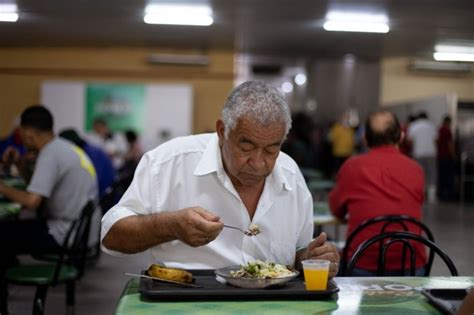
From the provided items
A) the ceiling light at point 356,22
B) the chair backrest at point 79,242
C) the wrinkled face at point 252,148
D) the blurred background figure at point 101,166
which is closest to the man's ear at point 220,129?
the wrinkled face at point 252,148

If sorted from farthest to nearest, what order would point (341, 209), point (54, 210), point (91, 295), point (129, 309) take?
point (91, 295) → point (54, 210) → point (341, 209) → point (129, 309)

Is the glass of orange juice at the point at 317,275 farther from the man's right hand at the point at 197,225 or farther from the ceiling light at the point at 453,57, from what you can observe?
the ceiling light at the point at 453,57

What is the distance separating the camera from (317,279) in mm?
1749

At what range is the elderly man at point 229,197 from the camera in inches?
74.2

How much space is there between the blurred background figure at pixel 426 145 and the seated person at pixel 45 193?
9.53 metres

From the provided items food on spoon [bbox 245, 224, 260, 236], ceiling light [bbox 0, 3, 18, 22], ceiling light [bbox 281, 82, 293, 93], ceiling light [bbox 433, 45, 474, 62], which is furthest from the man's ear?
ceiling light [bbox 281, 82, 293, 93]

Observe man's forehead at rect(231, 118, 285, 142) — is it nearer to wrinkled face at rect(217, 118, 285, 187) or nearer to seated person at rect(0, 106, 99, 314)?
wrinkled face at rect(217, 118, 285, 187)

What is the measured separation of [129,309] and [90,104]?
38.8ft

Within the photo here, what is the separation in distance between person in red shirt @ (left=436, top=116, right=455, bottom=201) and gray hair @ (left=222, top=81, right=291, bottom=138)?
11057mm

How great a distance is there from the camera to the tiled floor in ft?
15.4

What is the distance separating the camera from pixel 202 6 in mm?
9195

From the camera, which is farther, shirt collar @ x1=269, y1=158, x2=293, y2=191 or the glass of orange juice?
shirt collar @ x1=269, y1=158, x2=293, y2=191

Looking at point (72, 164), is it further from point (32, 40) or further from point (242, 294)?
point (32, 40)

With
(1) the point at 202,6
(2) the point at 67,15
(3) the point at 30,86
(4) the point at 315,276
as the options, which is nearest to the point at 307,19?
(1) the point at 202,6
